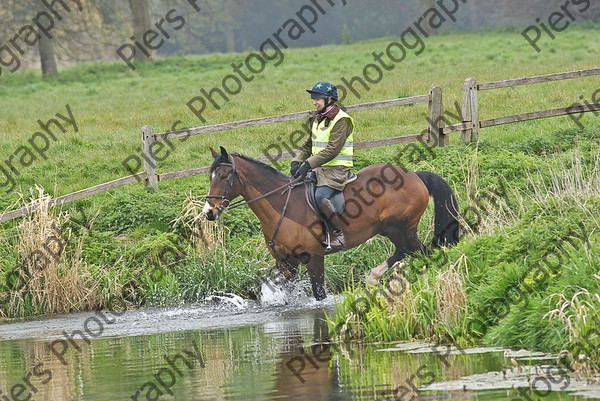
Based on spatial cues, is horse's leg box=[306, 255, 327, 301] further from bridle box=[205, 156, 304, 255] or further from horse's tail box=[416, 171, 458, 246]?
horse's tail box=[416, 171, 458, 246]

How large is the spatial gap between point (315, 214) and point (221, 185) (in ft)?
4.36

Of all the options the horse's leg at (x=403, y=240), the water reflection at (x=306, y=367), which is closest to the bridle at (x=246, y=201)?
the horse's leg at (x=403, y=240)

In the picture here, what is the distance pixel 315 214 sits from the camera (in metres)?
13.4

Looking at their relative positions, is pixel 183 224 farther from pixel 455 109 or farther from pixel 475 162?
pixel 455 109

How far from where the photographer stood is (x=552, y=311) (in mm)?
8914

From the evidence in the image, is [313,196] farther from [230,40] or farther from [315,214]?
[230,40]

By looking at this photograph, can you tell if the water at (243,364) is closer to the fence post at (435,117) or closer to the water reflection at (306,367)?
the water reflection at (306,367)

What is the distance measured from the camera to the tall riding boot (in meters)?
13.2

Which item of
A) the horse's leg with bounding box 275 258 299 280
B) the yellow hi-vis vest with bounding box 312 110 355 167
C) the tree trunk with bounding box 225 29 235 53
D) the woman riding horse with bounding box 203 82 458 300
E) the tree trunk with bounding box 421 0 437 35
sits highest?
the tree trunk with bounding box 225 29 235 53

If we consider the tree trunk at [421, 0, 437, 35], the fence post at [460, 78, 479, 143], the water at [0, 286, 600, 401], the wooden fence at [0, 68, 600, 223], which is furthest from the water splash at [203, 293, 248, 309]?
the tree trunk at [421, 0, 437, 35]

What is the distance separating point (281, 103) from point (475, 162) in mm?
10514

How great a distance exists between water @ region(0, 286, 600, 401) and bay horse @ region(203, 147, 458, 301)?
33.2 inches

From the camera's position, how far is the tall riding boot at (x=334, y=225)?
13.2 m

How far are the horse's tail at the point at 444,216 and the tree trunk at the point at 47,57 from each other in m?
29.3
